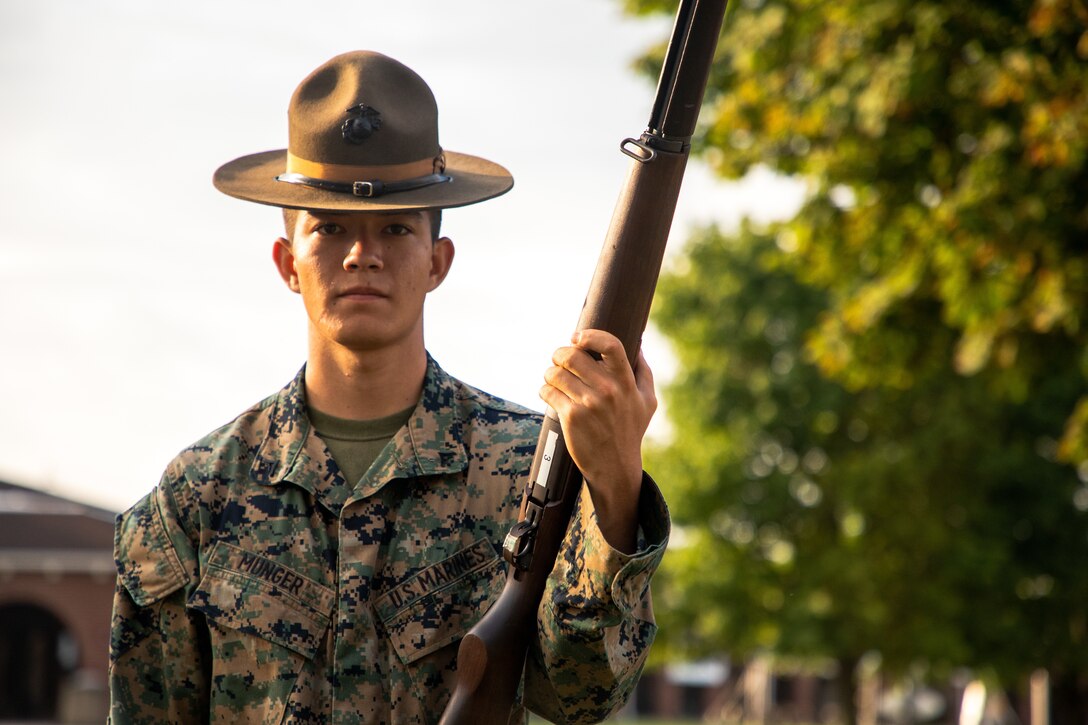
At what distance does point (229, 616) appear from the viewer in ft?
10.9

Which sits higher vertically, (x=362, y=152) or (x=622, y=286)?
(x=362, y=152)

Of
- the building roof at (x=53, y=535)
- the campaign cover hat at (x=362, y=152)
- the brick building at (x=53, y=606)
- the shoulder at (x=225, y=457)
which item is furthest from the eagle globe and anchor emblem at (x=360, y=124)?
the building roof at (x=53, y=535)

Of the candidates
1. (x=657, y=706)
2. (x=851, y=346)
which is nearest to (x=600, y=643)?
(x=851, y=346)

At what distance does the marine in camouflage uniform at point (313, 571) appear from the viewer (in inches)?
130

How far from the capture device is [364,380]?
11.4 ft

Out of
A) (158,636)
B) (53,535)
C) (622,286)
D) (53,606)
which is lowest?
(53,606)

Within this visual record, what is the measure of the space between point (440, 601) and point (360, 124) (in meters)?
1.11

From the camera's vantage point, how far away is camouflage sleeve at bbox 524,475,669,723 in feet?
9.41

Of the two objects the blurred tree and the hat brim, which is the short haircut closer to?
the hat brim

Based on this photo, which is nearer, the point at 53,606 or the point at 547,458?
the point at 547,458

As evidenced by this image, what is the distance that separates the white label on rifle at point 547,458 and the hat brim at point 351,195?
2.01ft

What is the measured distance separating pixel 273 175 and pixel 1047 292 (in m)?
8.25

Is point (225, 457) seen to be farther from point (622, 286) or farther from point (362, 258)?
point (622, 286)

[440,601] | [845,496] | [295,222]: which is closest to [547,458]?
[440,601]
